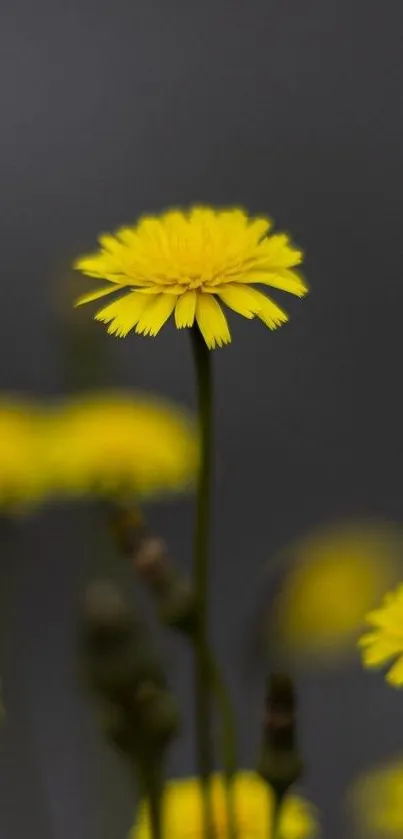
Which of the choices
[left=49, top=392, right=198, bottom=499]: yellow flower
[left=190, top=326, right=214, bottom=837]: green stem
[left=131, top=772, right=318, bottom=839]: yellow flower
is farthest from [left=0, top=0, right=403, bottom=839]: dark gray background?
[left=190, top=326, right=214, bottom=837]: green stem

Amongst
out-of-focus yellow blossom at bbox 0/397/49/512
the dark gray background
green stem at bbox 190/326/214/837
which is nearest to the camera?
green stem at bbox 190/326/214/837

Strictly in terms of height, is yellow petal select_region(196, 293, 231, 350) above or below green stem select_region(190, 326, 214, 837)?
above

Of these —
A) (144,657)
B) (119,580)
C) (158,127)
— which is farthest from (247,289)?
(158,127)

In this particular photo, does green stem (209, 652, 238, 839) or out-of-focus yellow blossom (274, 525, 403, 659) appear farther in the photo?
out-of-focus yellow blossom (274, 525, 403, 659)

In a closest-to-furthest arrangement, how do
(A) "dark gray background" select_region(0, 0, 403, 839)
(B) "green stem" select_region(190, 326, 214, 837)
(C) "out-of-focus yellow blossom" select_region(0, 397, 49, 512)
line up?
1. (B) "green stem" select_region(190, 326, 214, 837)
2. (C) "out-of-focus yellow blossom" select_region(0, 397, 49, 512)
3. (A) "dark gray background" select_region(0, 0, 403, 839)

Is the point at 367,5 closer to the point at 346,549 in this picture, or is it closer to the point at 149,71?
the point at 149,71

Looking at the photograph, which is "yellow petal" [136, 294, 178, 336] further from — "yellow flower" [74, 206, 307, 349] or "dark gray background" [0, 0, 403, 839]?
"dark gray background" [0, 0, 403, 839]

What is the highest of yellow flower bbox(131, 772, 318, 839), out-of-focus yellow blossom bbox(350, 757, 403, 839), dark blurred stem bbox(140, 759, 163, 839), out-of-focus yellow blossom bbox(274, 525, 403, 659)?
out-of-focus yellow blossom bbox(274, 525, 403, 659)
